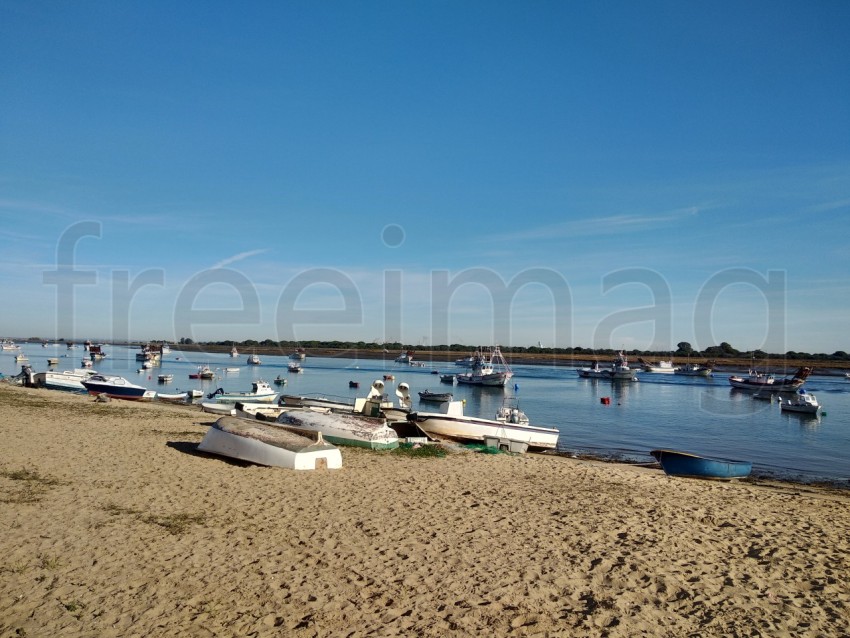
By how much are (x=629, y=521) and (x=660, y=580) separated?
10.5 feet

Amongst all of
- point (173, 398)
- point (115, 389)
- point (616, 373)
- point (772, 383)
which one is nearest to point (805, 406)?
point (772, 383)

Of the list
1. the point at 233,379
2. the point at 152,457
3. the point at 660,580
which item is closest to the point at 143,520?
the point at 152,457

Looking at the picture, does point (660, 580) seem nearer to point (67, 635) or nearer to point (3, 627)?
point (67, 635)

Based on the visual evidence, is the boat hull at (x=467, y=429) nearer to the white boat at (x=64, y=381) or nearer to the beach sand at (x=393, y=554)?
the beach sand at (x=393, y=554)

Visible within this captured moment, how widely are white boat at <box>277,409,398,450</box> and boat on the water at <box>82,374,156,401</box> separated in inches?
901

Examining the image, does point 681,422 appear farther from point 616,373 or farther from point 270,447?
point 616,373

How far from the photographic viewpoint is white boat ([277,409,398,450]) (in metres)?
19.7

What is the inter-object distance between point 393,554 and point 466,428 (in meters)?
16.1

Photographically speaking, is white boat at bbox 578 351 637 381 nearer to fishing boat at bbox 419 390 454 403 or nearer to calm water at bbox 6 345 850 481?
calm water at bbox 6 345 850 481

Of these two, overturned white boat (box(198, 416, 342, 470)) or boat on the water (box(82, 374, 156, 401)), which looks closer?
overturned white boat (box(198, 416, 342, 470))

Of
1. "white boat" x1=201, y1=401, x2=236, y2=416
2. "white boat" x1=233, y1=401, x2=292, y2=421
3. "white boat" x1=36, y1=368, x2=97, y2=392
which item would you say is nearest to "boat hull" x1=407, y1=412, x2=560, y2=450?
"white boat" x1=233, y1=401, x2=292, y2=421

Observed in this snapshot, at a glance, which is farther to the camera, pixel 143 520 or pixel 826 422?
pixel 826 422

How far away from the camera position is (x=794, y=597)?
25.6 feet

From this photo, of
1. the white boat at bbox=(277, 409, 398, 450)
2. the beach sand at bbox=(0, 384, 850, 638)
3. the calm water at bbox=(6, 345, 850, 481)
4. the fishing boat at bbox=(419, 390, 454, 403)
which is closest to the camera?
the beach sand at bbox=(0, 384, 850, 638)
